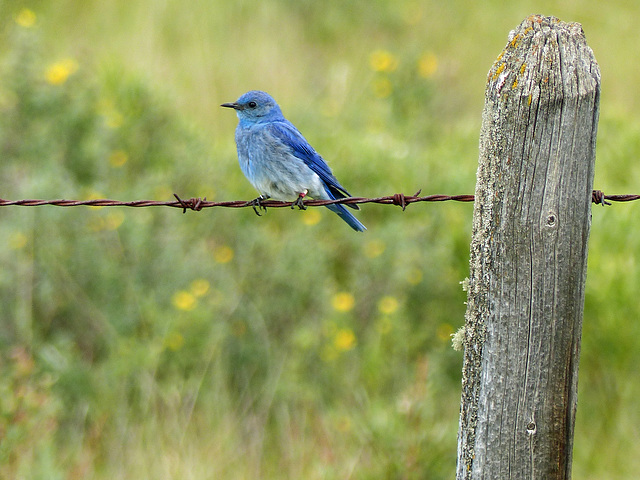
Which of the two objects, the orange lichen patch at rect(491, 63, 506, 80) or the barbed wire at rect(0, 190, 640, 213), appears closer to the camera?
the orange lichen patch at rect(491, 63, 506, 80)

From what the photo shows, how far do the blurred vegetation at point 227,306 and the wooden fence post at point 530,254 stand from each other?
1784mm

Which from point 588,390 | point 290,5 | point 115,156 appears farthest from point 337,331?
point 290,5

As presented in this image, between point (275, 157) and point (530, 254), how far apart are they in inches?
94.7

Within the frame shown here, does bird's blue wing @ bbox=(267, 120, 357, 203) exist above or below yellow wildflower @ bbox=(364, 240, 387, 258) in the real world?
above

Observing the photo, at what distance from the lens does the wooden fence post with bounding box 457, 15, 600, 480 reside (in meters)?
1.99

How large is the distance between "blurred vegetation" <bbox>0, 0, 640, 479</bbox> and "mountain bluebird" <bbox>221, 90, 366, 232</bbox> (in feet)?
3.28

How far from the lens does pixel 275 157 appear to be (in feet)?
14.0

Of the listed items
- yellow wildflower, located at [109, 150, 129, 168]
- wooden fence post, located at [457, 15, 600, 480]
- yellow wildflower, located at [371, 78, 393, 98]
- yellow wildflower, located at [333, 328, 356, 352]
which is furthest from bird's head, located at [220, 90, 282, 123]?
yellow wildflower, located at [371, 78, 393, 98]

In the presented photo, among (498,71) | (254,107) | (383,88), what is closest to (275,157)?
(254,107)

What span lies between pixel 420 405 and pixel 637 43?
881cm

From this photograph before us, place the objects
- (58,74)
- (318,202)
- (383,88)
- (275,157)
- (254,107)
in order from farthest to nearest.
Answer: (383,88), (58,74), (254,107), (275,157), (318,202)

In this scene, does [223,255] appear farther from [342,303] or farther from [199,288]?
[342,303]

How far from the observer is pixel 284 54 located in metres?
10.2

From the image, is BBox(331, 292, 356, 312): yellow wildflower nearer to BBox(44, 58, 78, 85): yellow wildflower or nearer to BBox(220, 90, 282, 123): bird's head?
BBox(220, 90, 282, 123): bird's head
